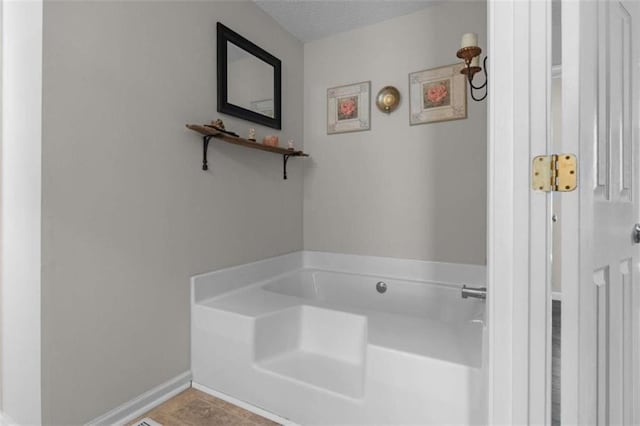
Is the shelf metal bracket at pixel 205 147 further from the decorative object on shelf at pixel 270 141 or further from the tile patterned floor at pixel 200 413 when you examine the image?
the tile patterned floor at pixel 200 413

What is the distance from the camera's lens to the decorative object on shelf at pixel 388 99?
253 centimetres

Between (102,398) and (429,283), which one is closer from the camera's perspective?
(102,398)

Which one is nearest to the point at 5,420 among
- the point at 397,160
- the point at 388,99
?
the point at 397,160

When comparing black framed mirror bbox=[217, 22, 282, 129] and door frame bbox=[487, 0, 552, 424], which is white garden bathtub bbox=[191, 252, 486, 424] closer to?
door frame bbox=[487, 0, 552, 424]

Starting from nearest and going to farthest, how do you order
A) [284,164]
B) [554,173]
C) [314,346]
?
[554,173], [314,346], [284,164]

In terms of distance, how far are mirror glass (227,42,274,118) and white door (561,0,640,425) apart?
1.81 meters

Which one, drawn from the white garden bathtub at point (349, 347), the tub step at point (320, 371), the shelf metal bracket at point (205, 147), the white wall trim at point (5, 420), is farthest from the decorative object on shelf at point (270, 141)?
the white wall trim at point (5, 420)

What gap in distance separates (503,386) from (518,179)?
0.57 meters

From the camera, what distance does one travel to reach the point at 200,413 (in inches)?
64.8

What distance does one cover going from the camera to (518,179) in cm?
92

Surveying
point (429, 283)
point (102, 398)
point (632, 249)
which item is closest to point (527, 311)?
point (632, 249)

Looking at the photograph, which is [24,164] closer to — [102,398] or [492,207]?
[102,398]

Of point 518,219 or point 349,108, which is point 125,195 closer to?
point 518,219

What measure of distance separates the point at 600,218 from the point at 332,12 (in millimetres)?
2235
